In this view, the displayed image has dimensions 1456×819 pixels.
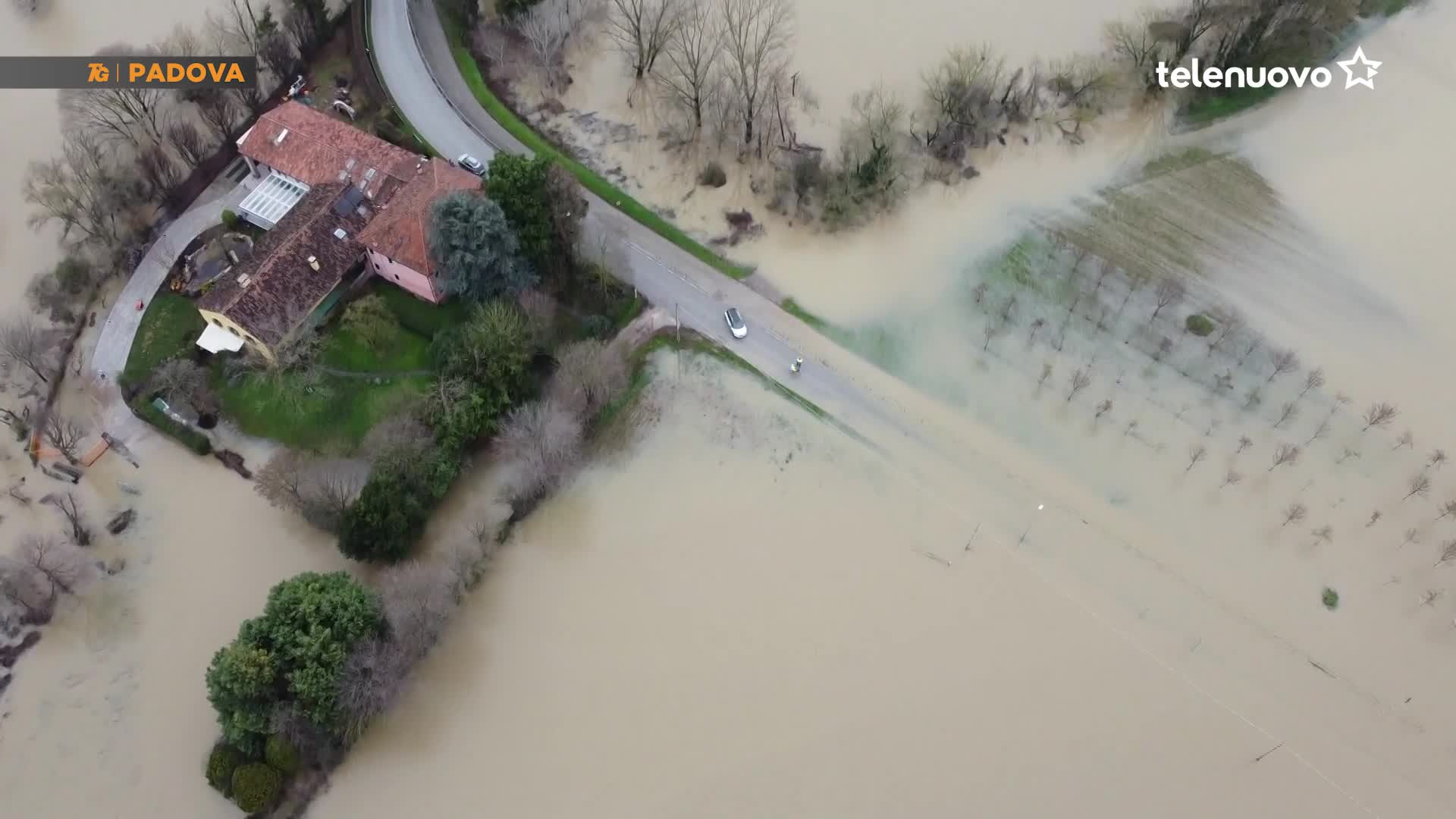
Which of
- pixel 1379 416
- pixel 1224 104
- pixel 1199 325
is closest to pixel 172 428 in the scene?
pixel 1199 325

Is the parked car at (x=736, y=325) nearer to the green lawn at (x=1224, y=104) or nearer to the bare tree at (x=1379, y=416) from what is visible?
the bare tree at (x=1379, y=416)

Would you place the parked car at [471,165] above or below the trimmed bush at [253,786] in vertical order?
above

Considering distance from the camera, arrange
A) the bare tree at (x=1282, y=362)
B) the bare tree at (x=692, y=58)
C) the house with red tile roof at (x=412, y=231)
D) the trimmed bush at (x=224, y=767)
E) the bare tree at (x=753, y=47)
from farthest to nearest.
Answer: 1. the bare tree at (x=692, y=58)
2. the bare tree at (x=753, y=47)
3. the bare tree at (x=1282, y=362)
4. the house with red tile roof at (x=412, y=231)
5. the trimmed bush at (x=224, y=767)

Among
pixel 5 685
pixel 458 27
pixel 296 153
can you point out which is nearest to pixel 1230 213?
pixel 458 27

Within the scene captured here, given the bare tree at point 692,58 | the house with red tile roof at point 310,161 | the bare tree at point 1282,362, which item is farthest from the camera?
the bare tree at point 692,58

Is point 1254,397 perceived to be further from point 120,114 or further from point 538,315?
point 120,114

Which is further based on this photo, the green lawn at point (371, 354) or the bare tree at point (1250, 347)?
the bare tree at point (1250, 347)

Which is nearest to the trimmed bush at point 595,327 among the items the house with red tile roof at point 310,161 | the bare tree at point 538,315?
the bare tree at point 538,315

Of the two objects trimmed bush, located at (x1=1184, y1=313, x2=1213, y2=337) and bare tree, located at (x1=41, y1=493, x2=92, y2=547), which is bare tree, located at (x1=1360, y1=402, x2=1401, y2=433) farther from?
bare tree, located at (x1=41, y1=493, x2=92, y2=547)
